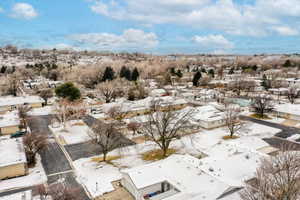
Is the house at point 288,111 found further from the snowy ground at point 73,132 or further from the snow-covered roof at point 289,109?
the snowy ground at point 73,132

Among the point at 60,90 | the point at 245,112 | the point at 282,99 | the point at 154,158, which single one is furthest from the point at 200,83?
the point at 154,158

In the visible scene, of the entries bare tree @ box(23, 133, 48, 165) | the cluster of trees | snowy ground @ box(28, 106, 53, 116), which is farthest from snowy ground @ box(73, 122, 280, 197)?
the cluster of trees

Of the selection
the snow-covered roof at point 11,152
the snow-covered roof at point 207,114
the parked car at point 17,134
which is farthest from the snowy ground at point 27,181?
the snow-covered roof at point 207,114

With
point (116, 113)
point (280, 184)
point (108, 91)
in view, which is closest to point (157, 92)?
point (108, 91)

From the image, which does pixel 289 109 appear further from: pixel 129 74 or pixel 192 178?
pixel 129 74

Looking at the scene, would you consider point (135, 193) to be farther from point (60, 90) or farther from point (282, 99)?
point (282, 99)

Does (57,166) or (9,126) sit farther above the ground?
(9,126)

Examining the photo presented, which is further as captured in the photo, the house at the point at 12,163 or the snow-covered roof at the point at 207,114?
the snow-covered roof at the point at 207,114
